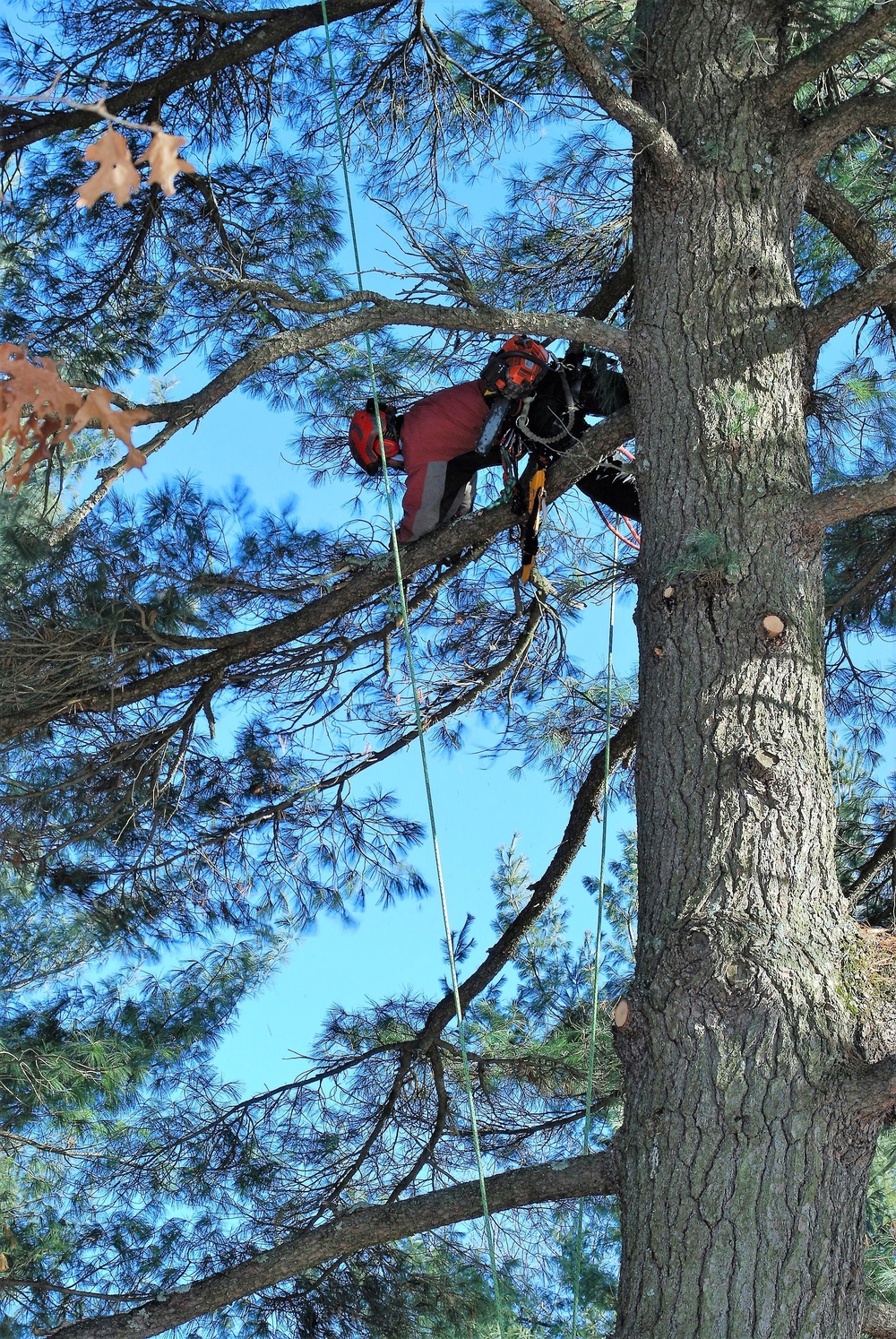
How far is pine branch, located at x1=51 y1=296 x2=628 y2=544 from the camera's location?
3.24 meters

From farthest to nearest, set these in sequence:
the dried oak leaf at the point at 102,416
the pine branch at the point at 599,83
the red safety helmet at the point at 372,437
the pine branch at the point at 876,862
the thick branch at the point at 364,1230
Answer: the red safety helmet at the point at 372,437 < the pine branch at the point at 876,862 < the pine branch at the point at 599,83 < the thick branch at the point at 364,1230 < the dried oak leaf at the point at 102,416

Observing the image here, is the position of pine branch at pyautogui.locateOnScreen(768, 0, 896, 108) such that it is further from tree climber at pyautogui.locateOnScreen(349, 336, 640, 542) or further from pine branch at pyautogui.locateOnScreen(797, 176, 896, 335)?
tree climber at pyautogui.locateOnScreen(349, 336, 640, 542)

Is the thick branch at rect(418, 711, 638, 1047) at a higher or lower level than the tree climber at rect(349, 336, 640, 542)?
lower

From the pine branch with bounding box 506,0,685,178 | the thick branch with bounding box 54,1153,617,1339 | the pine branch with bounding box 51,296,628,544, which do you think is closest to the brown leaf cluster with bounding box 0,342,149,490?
the pine branch with bounding box 51,296,628,544

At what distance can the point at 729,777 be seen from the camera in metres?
3.12

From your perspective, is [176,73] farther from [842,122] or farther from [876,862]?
[876,862]

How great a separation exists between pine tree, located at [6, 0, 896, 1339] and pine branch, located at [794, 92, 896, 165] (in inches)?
0.6

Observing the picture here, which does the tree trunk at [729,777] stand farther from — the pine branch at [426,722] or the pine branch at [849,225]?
the pine branch at [426,722]

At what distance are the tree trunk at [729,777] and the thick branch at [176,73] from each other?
1299 mm

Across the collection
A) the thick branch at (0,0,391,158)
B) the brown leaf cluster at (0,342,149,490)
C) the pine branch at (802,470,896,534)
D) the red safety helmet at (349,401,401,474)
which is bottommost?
the brown leaf cluster at (0,342,149,490)

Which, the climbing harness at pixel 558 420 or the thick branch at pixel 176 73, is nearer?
the climbing harness at pixel 558 420

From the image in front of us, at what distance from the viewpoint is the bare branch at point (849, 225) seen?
4.23m

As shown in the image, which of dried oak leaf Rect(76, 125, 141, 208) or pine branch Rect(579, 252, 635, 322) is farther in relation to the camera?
pine branch Rect(579, 252, 635, 322)

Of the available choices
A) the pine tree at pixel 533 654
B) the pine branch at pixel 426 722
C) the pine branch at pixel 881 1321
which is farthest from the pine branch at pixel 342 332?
the pine branch at pixel 881 1321
